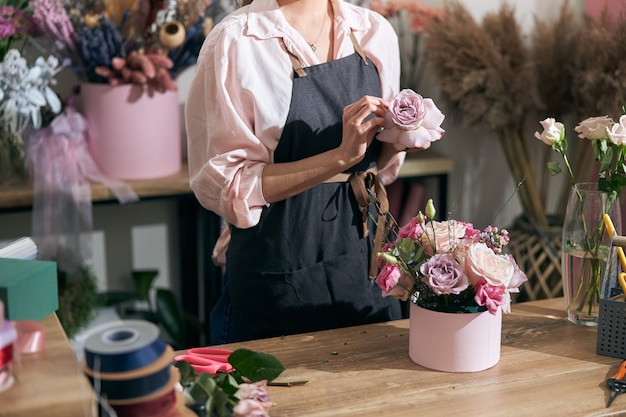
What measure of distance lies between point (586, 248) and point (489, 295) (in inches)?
15.6

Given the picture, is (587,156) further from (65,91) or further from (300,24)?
(65,91)

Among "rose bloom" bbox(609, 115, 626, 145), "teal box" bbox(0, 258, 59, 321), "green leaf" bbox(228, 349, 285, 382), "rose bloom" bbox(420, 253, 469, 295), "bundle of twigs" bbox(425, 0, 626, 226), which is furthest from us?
"bundle of twigs" bbox(425, 0, 626, 226)

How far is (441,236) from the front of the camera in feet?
5.45

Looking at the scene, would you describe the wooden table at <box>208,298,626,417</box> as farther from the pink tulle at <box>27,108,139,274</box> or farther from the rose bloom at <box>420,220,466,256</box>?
the pink tulle at <box>27,108,139,274</box>

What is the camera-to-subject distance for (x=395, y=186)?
11.5ft

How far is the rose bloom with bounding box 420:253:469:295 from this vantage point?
1.58 m

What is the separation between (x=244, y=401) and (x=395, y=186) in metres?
2.23

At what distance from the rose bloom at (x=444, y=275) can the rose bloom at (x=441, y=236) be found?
0.03 meters

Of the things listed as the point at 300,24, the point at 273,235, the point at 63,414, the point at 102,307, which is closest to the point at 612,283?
the point at 273,235

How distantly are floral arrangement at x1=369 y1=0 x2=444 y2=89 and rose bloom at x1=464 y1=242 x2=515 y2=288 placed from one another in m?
1.83

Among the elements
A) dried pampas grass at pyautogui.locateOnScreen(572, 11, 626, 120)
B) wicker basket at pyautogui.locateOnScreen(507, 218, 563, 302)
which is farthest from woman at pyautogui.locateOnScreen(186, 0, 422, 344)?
wicker basket at pyautogui.locateOnScreen(507, 218, 563, 302)

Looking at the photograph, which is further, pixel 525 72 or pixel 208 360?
pixel 525 72

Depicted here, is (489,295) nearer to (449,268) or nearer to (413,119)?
(449,268)

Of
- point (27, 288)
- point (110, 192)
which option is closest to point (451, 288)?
point (27, 288)
